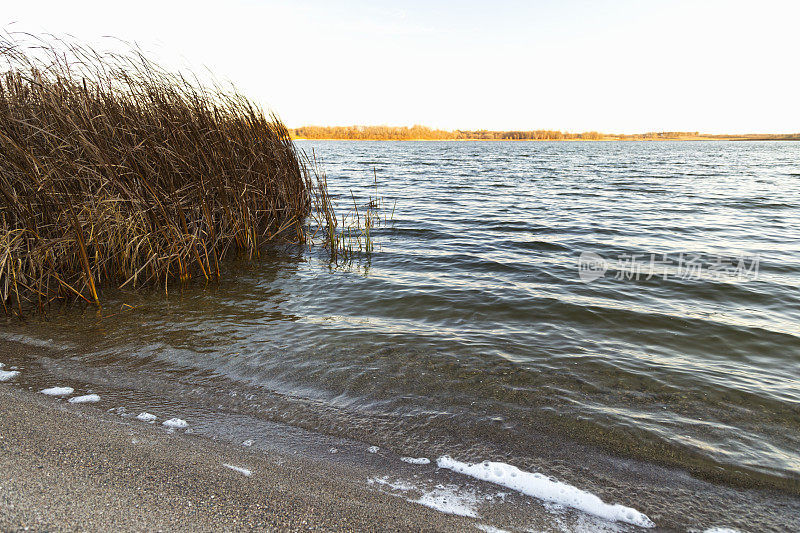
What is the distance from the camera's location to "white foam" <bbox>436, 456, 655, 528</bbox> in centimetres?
230

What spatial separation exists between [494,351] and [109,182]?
4.70m

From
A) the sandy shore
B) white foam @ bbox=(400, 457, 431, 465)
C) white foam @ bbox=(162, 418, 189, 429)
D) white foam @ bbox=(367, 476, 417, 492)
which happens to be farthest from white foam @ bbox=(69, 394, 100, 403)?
white foam @ bbox=(400, 457, 431, 465)

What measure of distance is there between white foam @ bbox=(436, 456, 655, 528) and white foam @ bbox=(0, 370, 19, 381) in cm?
336

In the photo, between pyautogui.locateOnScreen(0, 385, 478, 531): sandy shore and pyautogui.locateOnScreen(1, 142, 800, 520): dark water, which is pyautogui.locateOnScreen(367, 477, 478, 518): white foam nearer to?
pyautogui.locateOnScreen(0, 385, 478, 531): sandy shore

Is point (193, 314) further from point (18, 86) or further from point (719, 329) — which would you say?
point (719, 329)

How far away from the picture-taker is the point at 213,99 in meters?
6.92

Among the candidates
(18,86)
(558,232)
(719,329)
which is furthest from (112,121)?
(558,232)

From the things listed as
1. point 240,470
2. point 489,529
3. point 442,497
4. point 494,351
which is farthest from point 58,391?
point 494,351

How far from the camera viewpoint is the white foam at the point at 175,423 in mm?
2891

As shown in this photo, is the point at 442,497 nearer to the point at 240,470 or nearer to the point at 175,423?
the point at 240,470

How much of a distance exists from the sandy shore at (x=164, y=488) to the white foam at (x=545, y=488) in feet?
1.52

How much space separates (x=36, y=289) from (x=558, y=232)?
934cm

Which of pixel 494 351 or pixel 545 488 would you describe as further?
pixel 494 351

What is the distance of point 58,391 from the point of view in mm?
3230
